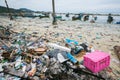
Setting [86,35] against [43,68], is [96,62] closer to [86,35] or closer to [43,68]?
[43,68]

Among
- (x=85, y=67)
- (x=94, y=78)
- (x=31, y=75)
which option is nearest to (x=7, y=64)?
(x=31, y=75)

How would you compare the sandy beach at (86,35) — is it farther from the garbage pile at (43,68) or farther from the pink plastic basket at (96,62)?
the garbage pile at (43,68)

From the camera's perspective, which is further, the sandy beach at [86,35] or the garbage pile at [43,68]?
the sandy beach at [86,35]

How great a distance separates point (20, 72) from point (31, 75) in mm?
294

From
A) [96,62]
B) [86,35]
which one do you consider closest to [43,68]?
[96,62]

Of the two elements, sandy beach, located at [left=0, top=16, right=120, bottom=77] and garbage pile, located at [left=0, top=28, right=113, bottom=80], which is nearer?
garbage pile, located at [left=0, top=28, right=113, bottom=80]

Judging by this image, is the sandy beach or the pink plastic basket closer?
the pink plastic basket

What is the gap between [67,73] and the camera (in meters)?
3.33

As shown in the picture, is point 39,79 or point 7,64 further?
point 7,64

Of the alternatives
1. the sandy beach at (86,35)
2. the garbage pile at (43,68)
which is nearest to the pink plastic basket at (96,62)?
the garbage pile at (43,68)

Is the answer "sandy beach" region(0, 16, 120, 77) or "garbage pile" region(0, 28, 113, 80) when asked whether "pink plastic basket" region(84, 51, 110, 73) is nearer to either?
"garbage pile" region(0, 28, 113, 80)

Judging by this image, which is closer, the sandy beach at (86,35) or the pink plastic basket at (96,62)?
the pink plastic basket at (96,62)

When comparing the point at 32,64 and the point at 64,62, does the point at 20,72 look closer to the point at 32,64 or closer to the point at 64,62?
the point at 32,64

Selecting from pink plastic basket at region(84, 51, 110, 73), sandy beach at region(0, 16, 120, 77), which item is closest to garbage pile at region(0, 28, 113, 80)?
pink plastic basket at region(84, 51, 110, 73)
